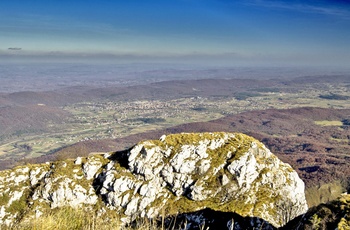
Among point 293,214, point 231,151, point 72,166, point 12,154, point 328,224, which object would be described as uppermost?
point 328,224

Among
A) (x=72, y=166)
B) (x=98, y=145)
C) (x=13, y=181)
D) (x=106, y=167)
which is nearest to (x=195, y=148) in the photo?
(x=106, y=167)

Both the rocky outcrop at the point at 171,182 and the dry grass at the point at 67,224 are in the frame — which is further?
the rocky outcrop at the point at 171,182

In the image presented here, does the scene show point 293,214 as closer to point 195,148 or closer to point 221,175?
point 221,175

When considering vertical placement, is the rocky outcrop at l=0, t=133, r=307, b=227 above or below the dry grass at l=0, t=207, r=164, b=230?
below

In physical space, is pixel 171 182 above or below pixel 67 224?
below

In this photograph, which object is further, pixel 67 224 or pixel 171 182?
pixel 171 182

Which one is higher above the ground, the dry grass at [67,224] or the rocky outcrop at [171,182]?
the dry grass at [67,224]

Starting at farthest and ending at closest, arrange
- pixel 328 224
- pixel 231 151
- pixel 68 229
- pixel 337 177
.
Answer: pixel 337 177 < pixel 231 151 < pixel 328 224 < pixel 68 229

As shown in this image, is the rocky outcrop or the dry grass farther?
the rocky outcrop
